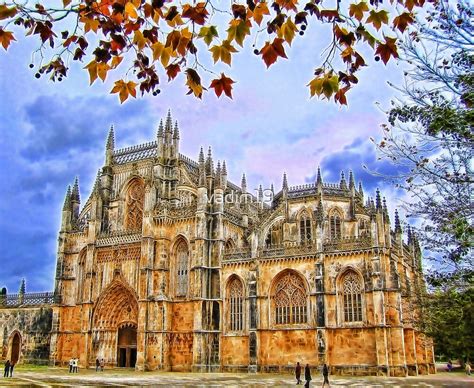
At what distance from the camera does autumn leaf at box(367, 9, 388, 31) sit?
5.89 meters

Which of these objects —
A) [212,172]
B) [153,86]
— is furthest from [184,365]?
[153,86]

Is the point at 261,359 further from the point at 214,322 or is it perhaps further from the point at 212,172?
the point at 212,172

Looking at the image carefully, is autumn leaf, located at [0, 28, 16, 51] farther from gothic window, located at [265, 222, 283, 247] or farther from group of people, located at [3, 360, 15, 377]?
gothic window, located at [265, 222, 283, 247]

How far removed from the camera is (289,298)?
127 ft

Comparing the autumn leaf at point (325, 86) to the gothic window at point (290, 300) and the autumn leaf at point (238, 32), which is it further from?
the gothic window at point (290, 300)

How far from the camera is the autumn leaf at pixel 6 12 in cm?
548

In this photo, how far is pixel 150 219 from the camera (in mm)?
43344

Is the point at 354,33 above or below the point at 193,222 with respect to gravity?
below

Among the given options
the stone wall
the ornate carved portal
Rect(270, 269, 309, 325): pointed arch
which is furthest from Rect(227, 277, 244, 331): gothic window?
the stone wall

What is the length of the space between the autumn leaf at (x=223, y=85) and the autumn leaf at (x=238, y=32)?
41cm

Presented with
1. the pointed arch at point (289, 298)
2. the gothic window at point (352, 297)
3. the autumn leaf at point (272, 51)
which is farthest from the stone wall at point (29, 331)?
the autumn leaf at point (272, 51)

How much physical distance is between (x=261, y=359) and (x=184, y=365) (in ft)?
20.3

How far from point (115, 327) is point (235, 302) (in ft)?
36.7

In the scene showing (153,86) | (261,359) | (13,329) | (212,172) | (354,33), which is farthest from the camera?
(13,329)
